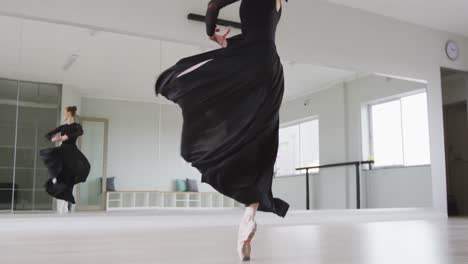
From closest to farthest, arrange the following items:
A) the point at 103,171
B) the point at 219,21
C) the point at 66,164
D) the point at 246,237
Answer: the point at 246,237, the point at 66,164, the point at 103,171, the point at 219,21

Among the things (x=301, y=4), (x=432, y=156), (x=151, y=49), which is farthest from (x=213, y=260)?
(x=432, y=156)

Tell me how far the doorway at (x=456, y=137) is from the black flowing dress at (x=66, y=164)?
250 inches

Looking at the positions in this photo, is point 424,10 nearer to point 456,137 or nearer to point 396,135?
point 396,135

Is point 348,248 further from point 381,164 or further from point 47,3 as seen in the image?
point 381,164

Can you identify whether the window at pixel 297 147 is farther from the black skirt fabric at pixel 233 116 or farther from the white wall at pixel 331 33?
the black skirt fabric at pixel 233 116

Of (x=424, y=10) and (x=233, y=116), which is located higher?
(x=424, y=10)

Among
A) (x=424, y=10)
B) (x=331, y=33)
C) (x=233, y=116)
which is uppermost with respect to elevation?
(x=424, y=10)

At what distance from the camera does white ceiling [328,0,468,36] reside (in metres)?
6.47

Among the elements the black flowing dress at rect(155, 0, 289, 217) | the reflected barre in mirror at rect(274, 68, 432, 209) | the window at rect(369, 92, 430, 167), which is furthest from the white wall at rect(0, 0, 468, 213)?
the black flowing dress at rect(155, 0, 289, 217)

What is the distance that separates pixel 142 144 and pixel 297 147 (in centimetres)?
Result: 211

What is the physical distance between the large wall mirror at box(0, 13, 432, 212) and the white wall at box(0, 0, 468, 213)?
163 millimetres

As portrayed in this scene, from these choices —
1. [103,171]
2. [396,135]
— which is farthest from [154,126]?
[396,135]

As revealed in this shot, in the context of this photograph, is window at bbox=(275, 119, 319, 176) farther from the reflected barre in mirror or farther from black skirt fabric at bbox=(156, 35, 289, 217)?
black skirt fabric at bbox=(156, 35, 289, 217)

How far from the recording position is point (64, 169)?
4.86m
